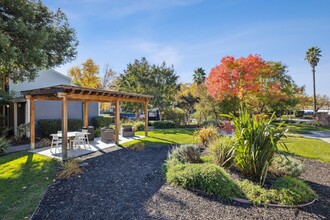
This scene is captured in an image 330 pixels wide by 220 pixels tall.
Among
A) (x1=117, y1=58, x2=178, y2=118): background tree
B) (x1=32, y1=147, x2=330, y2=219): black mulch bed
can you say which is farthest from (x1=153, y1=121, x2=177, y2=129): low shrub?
(x1=32, y1=147, x2=330, y2=219): black mulch bed

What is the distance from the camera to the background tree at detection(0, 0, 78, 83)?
Answer: 21.1ft

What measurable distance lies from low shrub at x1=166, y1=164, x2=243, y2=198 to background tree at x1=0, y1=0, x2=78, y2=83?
6.51 m

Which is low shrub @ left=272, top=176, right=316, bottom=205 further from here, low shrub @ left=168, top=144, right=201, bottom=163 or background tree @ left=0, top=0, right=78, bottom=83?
background tree @ left=0, top=0, right=78, bottom=83

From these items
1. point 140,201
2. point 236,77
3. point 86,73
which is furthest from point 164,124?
point 86,73

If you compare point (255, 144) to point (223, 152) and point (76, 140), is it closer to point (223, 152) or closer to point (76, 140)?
point (223, 152)

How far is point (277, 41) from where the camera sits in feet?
35.6

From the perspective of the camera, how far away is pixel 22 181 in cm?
478

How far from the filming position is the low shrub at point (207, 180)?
3.77 metres

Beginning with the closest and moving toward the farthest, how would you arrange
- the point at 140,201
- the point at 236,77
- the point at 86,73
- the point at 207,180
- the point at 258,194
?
the point at 140,201
the point at 258,194
the point at 207,180
the point at 236,77
the point at 86,73

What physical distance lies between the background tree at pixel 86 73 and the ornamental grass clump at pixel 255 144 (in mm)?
25952

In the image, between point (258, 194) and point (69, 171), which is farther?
point (69, 171)

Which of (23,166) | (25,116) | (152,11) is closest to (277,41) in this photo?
(152,11)

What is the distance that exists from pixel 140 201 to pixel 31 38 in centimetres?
702

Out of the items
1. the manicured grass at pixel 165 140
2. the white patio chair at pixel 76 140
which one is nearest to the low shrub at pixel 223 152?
the manicured grass at pixel 165 140
